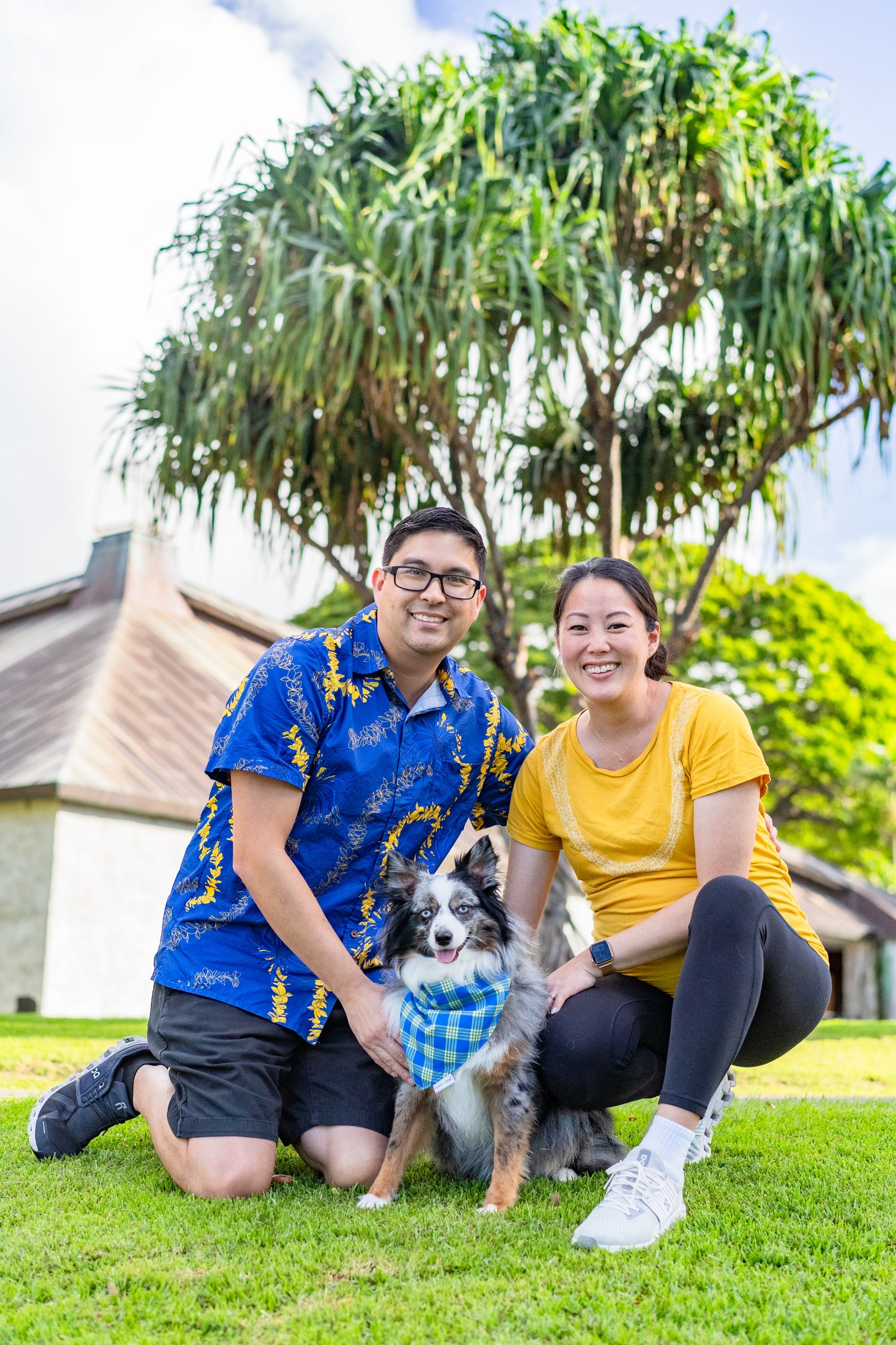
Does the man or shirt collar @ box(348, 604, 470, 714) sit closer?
the man

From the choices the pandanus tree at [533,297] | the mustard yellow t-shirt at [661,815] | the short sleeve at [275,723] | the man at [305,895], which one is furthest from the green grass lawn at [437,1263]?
the pandanus tree at [533,297]

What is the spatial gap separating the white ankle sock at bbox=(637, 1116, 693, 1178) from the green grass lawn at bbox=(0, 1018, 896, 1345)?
0.11 meters

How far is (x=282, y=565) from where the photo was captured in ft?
23.8

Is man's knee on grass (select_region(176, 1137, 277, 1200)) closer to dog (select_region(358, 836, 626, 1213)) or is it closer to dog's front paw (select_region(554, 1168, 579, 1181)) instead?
dog (select_region(358, 836, 626, 1213))

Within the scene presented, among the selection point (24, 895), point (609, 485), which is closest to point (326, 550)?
point (609, 485)

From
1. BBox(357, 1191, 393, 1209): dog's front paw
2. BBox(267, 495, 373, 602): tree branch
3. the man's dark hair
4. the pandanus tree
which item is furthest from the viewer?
BBox(267, 495, 373, 602): tree branch

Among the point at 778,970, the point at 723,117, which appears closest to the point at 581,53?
the point at 723,117

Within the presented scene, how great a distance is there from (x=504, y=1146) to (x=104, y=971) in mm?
6114

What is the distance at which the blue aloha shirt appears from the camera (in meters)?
2.46

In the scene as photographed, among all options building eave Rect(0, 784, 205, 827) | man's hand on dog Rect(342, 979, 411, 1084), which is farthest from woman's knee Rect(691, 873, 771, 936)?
building eave Rect(0, 784, 205, 827)

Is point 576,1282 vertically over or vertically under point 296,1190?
over

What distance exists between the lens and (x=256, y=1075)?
2455 mm

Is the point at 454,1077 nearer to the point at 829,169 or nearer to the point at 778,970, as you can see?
the point at 778,970

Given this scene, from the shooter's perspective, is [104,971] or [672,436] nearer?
[672,436]
